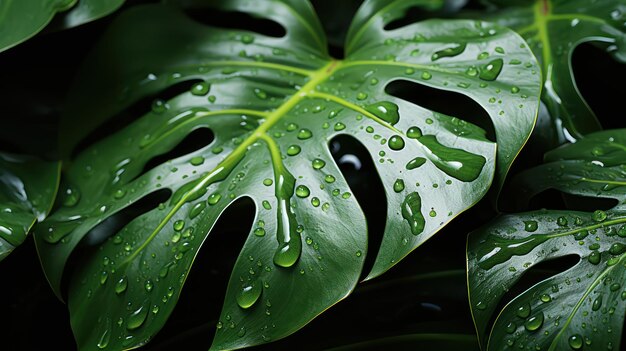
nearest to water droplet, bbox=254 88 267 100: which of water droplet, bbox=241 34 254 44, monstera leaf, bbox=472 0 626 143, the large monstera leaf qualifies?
the large monstera leaf

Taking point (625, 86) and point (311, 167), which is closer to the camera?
point (311, 167)

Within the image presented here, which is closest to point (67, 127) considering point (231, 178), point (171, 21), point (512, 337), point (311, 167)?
point (171, 21)

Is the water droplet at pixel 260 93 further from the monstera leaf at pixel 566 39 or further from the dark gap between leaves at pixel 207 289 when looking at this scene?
the monstera leaf at pixel 566 39

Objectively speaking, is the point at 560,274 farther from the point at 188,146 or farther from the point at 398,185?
the point at 188,146

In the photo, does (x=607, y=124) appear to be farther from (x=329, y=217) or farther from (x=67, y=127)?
(x=67, y=127)

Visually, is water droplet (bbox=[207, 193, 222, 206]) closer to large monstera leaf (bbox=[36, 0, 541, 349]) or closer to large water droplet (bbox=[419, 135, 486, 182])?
large monstera leaf (bbox=[36, 0, 541, 349])
